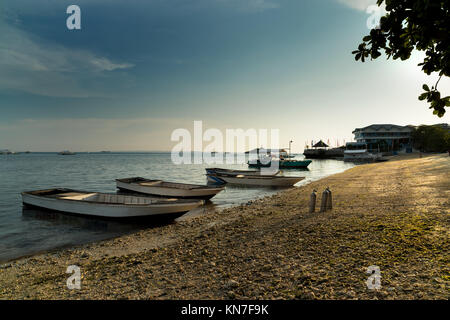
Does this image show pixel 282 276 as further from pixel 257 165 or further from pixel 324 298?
pixel 257 165

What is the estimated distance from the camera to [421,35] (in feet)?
9.23

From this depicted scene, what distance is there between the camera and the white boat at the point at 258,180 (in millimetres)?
30822

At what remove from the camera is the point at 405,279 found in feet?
15.0

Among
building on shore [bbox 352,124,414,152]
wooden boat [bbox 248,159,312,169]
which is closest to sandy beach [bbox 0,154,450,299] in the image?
wooden boat [bbox 248,159,312,169]

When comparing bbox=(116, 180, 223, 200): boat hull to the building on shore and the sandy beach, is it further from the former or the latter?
the building on shore

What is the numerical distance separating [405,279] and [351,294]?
1.27m

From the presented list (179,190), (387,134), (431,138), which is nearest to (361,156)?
(431,138)

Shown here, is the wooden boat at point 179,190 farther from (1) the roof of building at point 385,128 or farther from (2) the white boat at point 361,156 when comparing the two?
(1) the roof of building at point 385,128

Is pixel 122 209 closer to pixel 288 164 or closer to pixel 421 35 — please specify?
pixel 421 35

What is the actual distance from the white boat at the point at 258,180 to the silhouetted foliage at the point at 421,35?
27.9 m

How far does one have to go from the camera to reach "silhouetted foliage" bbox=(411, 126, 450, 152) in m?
72.8

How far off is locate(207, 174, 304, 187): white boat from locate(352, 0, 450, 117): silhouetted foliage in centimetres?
2792

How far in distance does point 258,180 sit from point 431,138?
268 ft


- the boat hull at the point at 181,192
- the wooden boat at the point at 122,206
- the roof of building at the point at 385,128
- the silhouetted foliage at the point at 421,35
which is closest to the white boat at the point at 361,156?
the roof of building at the point at 385,128
